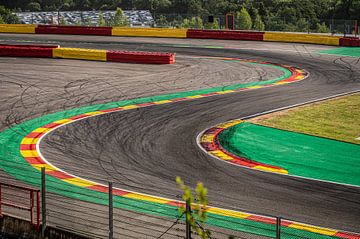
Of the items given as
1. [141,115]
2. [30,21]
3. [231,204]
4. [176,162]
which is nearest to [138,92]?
[141,115]

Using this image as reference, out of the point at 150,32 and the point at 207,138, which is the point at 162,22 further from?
the point at 207,138

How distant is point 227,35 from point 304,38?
633 centimetres

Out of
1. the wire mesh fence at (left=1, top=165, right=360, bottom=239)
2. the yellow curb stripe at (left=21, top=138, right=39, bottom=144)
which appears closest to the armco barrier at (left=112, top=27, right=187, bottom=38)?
the yellow curb stripe at (left=21, top=138, right=39, bottom=144)

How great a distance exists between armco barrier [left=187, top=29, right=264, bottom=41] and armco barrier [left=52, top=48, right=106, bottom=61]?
14925 mm

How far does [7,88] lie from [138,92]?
6.11 m

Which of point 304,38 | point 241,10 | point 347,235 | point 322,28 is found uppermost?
point 241,10

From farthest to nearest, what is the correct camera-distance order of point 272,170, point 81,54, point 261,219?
1. point 81,54
2. point 272,170
3. point 261,219

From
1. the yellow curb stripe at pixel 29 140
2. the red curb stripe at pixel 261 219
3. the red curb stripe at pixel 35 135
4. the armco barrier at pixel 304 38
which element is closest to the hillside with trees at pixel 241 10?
the armco barrier at pixel 304 38

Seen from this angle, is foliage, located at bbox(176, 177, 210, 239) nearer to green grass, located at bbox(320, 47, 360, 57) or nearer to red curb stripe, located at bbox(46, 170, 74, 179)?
red curb stripe, located at bbox(46, 170, 74, 179)

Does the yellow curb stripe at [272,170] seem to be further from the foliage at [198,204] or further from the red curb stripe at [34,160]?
the foliage at [198,204]

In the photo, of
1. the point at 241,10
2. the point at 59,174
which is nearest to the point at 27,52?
the point at 59,174

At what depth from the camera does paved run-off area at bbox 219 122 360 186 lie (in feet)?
63.8

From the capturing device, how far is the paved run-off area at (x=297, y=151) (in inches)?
766

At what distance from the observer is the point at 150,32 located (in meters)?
58.8
